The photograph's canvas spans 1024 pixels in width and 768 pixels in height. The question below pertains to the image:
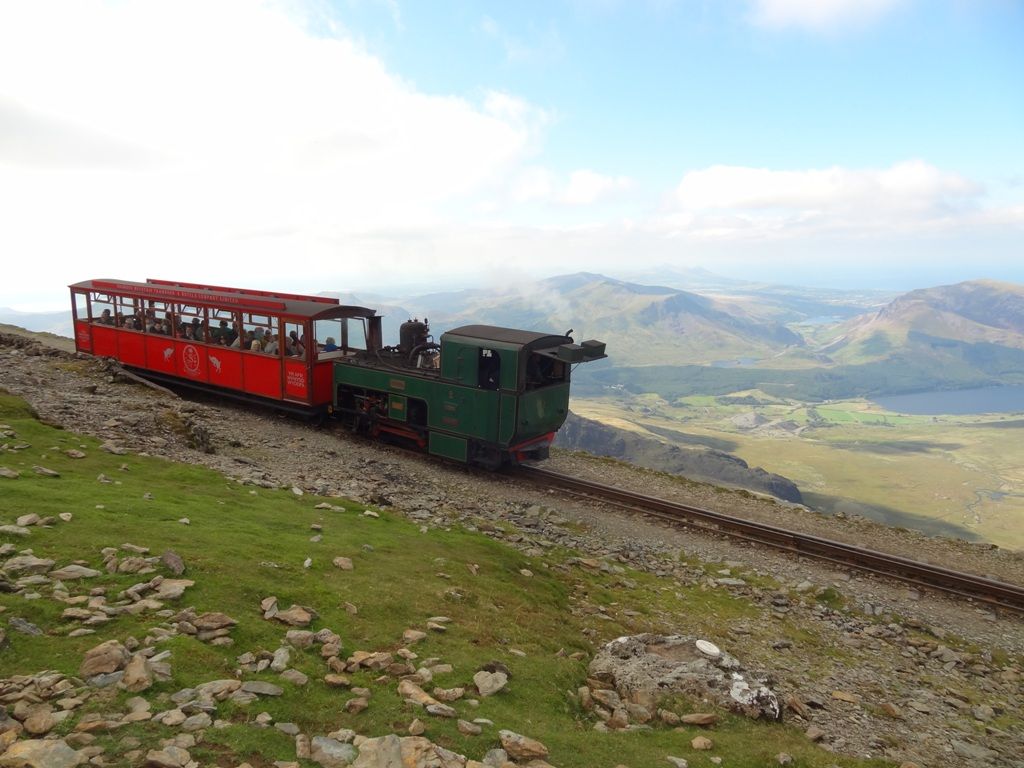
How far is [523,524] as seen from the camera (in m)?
14.7

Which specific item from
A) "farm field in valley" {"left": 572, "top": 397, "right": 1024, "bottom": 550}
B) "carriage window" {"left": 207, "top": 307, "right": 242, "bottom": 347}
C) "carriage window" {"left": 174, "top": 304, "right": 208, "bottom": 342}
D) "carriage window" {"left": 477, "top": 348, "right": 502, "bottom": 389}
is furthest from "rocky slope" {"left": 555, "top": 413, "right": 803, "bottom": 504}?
"carriage window" {"left": 477, "top": 348, "right": 502, "bottom": 389}

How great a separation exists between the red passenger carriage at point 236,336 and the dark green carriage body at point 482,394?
2.01 meters

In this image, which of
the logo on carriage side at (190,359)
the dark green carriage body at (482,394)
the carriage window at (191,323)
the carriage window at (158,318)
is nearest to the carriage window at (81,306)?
the carriage window at (158,318)

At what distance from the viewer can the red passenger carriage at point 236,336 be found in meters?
20.1

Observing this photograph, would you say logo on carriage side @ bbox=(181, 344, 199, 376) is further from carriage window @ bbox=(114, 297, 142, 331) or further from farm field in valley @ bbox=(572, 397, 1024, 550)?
farm field in valley @ bbox=(572, 397, 1024, 550)

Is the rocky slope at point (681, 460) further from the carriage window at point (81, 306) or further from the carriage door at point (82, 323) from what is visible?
the carriage window at point (81, 306)

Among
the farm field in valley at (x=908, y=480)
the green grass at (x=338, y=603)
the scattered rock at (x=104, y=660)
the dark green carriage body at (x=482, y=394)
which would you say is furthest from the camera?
the farm field in valley at (x=908, y=480)

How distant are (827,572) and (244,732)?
499 inches

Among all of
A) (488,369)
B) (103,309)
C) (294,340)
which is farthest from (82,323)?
(488,369)

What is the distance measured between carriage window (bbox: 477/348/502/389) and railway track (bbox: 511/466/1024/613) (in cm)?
305

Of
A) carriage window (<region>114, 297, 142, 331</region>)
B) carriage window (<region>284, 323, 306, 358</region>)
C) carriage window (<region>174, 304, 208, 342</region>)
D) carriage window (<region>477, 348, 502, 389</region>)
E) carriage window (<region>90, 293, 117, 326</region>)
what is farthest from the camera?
carriage window (<region>90, 293, 117, 326</region>)

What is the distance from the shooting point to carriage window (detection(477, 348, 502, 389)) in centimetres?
1711

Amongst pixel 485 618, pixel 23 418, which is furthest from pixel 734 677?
pixel 23 418

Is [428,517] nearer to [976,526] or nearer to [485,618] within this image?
[485,618]
